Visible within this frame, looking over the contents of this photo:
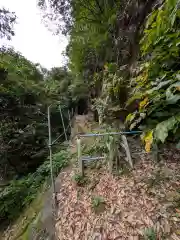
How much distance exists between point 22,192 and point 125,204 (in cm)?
228

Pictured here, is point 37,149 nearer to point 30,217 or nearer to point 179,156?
point 30,217

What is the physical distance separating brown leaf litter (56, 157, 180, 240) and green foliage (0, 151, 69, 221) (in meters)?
0.87

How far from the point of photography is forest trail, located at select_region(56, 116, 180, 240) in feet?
5.12

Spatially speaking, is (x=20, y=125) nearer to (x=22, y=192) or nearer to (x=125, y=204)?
(x=22, y=192)

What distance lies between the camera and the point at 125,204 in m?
1.84

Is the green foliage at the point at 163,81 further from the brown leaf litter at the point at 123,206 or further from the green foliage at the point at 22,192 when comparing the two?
the green foliage at the point at 22,192

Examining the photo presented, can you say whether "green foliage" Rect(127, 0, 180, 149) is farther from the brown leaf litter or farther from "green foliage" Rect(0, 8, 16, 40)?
"green foliage" Rect(0, 8, 16, 40)

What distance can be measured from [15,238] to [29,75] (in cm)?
675

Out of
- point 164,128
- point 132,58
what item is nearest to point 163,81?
point 164,128

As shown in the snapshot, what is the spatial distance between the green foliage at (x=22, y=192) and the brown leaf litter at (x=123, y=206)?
0.87 metres

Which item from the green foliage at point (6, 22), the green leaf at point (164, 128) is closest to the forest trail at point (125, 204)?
the green leaf at point (164, 128)

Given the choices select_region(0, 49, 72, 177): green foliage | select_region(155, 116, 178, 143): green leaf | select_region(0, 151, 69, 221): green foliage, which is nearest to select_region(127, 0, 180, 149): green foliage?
select_region(155, 116, 178, 143): green leaf

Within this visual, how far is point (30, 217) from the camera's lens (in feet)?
7.97

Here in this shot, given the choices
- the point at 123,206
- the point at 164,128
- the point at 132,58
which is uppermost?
the point at 132,58
